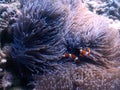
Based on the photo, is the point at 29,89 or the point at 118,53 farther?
the point at 118,53

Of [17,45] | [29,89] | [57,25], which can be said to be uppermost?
[57,25]

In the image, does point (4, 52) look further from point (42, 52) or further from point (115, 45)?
point (115, 45)

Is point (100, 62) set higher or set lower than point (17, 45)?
lower

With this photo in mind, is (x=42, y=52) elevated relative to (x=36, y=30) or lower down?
lower down

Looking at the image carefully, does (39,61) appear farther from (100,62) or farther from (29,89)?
(100,62)

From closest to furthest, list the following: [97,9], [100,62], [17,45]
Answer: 1. [17,45]
2. [100,62]
3. [97,9]

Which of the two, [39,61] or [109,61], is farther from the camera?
[109,61]

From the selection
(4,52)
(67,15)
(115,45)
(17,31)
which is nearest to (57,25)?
(67,15)

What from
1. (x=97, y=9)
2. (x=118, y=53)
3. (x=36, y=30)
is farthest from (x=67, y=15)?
(x=97, y=9)

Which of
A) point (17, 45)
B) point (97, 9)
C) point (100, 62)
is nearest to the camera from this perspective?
point (17, 45)
